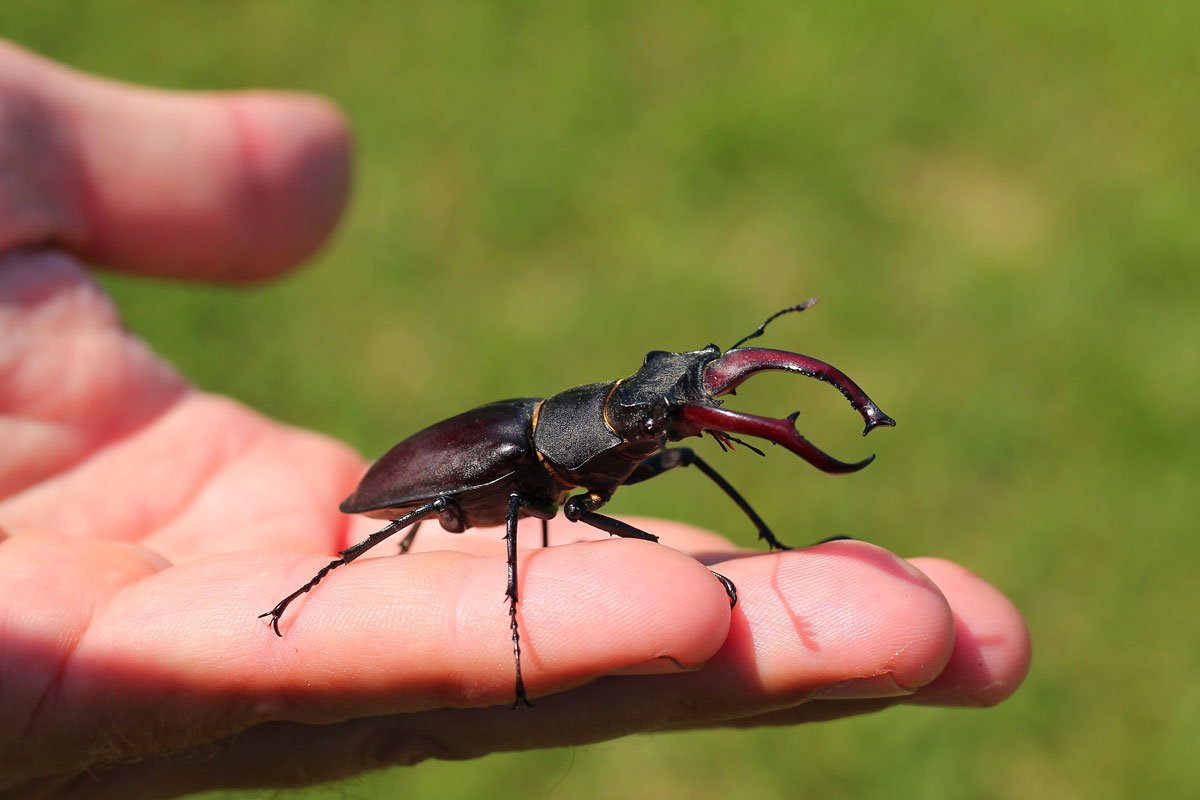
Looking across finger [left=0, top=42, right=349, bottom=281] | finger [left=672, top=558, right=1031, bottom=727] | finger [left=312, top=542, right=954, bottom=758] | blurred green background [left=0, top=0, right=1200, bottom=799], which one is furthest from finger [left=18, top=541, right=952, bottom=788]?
finger [left=0, top=42, right=349, bottom=281]

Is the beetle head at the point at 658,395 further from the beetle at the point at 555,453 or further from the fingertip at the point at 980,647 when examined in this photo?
the fingertip at the point at 980,647

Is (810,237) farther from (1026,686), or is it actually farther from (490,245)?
(1026,686)

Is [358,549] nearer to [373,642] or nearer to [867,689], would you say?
[373,642]

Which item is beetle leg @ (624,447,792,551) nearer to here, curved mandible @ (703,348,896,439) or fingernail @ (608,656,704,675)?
curved mandible @ (703,348,896,439)

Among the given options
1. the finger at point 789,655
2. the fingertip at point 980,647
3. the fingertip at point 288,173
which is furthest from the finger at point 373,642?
the fingertip at point 288,173

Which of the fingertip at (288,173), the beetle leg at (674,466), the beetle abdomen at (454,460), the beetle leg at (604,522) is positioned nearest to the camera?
the beetle leg at (604,522)

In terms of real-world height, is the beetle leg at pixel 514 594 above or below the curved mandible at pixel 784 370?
below
